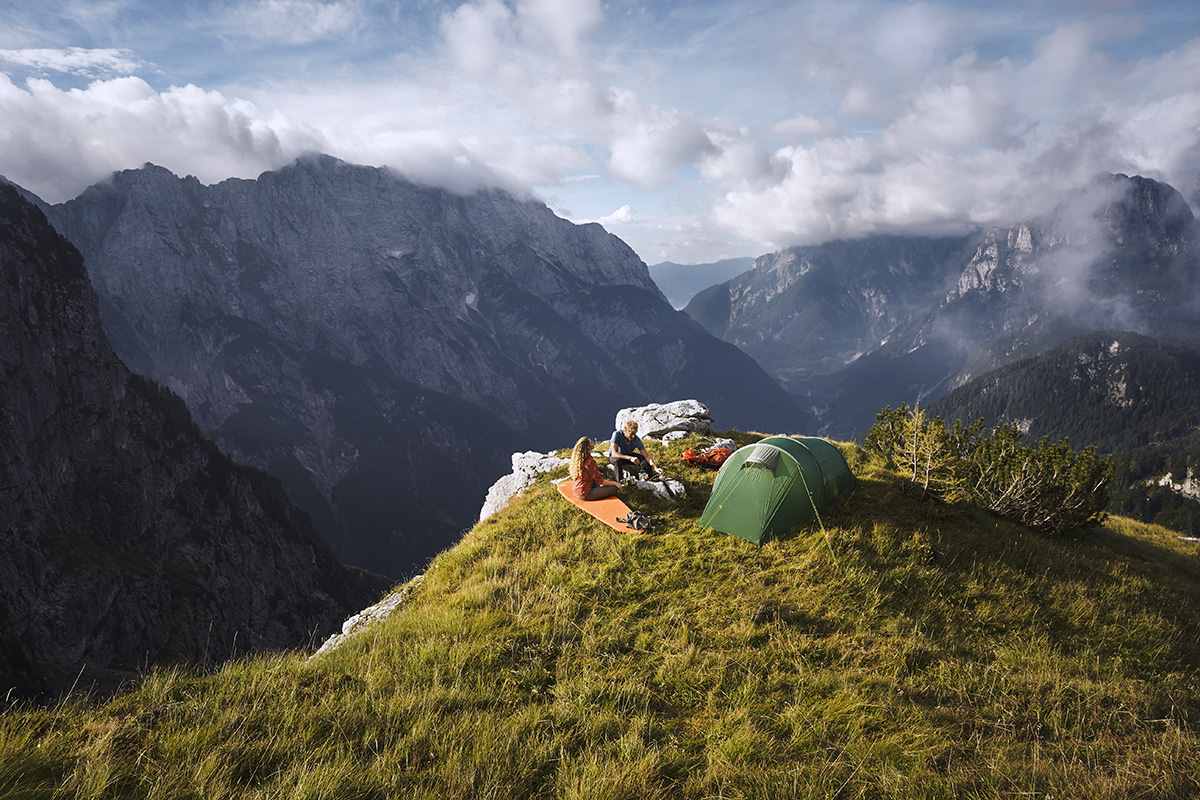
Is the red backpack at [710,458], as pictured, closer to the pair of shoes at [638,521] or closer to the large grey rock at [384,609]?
the pair of shoes at [638,521]

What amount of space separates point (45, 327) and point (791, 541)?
19593 cm

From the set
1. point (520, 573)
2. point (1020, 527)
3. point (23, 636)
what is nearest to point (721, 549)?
Result: point (520, 573)

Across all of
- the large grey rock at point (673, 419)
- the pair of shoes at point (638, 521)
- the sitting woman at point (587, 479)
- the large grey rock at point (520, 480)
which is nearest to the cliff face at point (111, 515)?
the large grey rock at point (520, 480)

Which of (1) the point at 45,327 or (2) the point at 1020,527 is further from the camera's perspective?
(1) the point at 45,327

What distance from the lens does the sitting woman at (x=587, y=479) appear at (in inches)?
651

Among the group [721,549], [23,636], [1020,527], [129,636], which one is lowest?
[129,636]

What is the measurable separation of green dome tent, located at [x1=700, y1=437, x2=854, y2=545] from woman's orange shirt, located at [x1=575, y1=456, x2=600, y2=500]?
369 cm

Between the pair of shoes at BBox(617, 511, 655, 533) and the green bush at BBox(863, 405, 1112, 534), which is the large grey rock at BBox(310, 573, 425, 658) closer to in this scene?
the pair of shoes at BBox(617, 511, 655, 533)

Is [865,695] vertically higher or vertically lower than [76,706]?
lower

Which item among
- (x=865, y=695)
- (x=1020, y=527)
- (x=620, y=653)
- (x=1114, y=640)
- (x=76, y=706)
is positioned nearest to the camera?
(x=76, y=706)

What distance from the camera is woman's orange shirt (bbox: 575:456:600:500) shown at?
54.3 feet

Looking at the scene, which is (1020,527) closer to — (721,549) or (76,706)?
(721,549)

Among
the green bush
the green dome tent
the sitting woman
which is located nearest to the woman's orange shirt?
the sitting woman

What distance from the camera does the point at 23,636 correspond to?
97625 millimetres
